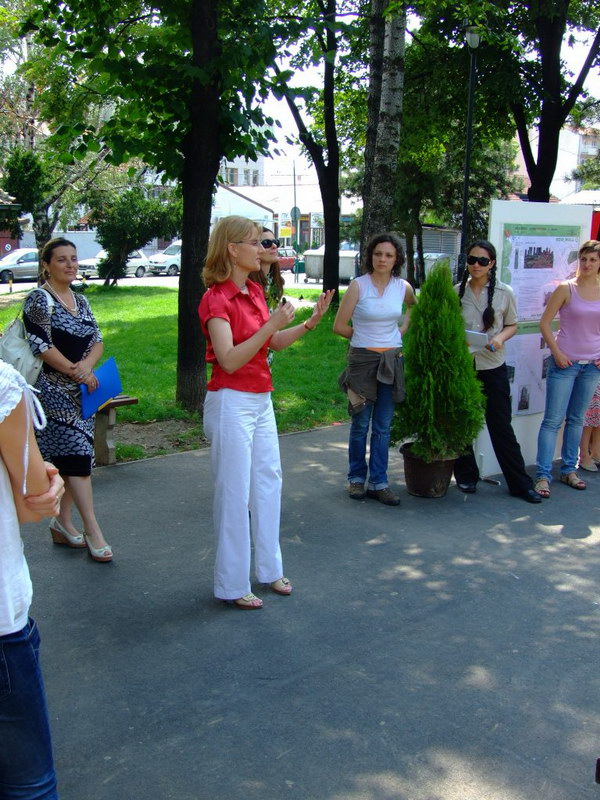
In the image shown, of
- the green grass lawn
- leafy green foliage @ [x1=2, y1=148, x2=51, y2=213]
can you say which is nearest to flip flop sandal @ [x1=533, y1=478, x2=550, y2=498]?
the green grass lawn

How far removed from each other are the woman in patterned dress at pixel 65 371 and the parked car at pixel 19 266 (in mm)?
38031

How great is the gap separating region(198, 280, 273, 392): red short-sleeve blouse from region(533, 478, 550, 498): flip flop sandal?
3.04 metres

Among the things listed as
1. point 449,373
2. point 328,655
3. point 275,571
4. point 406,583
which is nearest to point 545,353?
point 449,373

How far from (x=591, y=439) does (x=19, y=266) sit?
38.6m

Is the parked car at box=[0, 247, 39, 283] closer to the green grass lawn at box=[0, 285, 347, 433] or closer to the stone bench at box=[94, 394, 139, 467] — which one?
the green grass lawn at box=[0, 285, 347, 433]

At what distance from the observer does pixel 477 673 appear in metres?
3.85

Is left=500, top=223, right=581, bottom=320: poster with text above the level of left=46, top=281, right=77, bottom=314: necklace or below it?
above

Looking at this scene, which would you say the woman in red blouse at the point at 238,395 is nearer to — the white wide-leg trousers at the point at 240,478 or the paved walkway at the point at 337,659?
the white wide-leg trousers at the point at 240,478

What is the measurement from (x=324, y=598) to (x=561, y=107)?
17.1m

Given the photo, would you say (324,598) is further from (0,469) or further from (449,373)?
(0,469)

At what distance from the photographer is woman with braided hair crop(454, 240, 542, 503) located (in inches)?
247

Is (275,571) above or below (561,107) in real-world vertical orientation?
below

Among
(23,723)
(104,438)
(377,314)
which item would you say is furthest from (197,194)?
(23,723)

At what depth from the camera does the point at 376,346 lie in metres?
6.05
